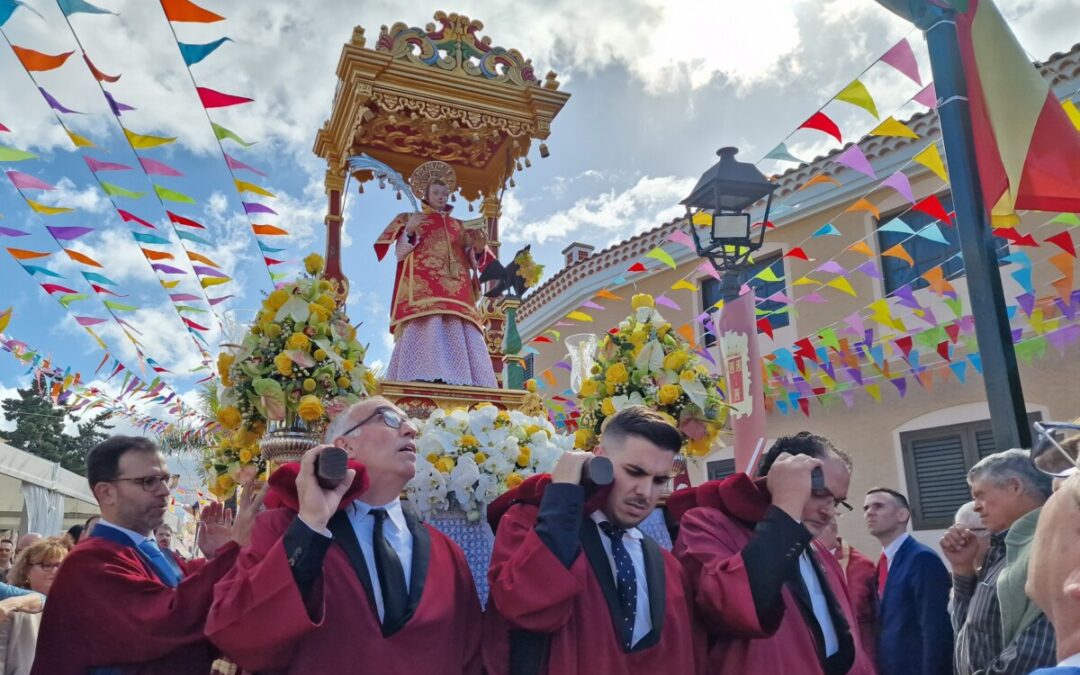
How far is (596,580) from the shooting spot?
2.61 metres

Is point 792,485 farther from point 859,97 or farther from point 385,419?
point 859,97

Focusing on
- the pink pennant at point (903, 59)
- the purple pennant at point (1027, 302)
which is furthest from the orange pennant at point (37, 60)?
the purple pennant at point (1027, 302)

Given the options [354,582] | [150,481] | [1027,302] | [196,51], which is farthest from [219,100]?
[1027,302]

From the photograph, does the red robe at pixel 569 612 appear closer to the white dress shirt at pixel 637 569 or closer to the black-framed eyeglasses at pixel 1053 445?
the white dress shirt at pixel 637 569

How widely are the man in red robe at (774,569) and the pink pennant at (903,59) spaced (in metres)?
3.31

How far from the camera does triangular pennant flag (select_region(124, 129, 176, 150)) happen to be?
6.30m

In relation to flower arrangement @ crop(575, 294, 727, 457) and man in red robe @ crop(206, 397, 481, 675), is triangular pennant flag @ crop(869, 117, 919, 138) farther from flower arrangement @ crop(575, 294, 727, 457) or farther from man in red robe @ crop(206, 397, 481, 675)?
man in red robe @ crop(206, 397, 481, 675)

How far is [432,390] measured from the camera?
18.7 ft

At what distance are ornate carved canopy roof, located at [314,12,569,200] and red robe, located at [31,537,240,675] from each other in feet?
15.4

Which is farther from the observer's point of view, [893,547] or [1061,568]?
[893,547]

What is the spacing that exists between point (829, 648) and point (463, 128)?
573cm

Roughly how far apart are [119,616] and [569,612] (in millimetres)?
1499

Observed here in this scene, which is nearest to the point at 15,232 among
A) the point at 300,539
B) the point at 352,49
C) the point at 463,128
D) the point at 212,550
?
the point at 352,49

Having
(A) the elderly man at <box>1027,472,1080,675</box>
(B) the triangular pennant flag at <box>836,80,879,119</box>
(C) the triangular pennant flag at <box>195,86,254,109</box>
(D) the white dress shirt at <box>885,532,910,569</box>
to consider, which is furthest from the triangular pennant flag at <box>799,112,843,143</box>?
(A) the elderly man at <box>1027,472,1080,675</box>
